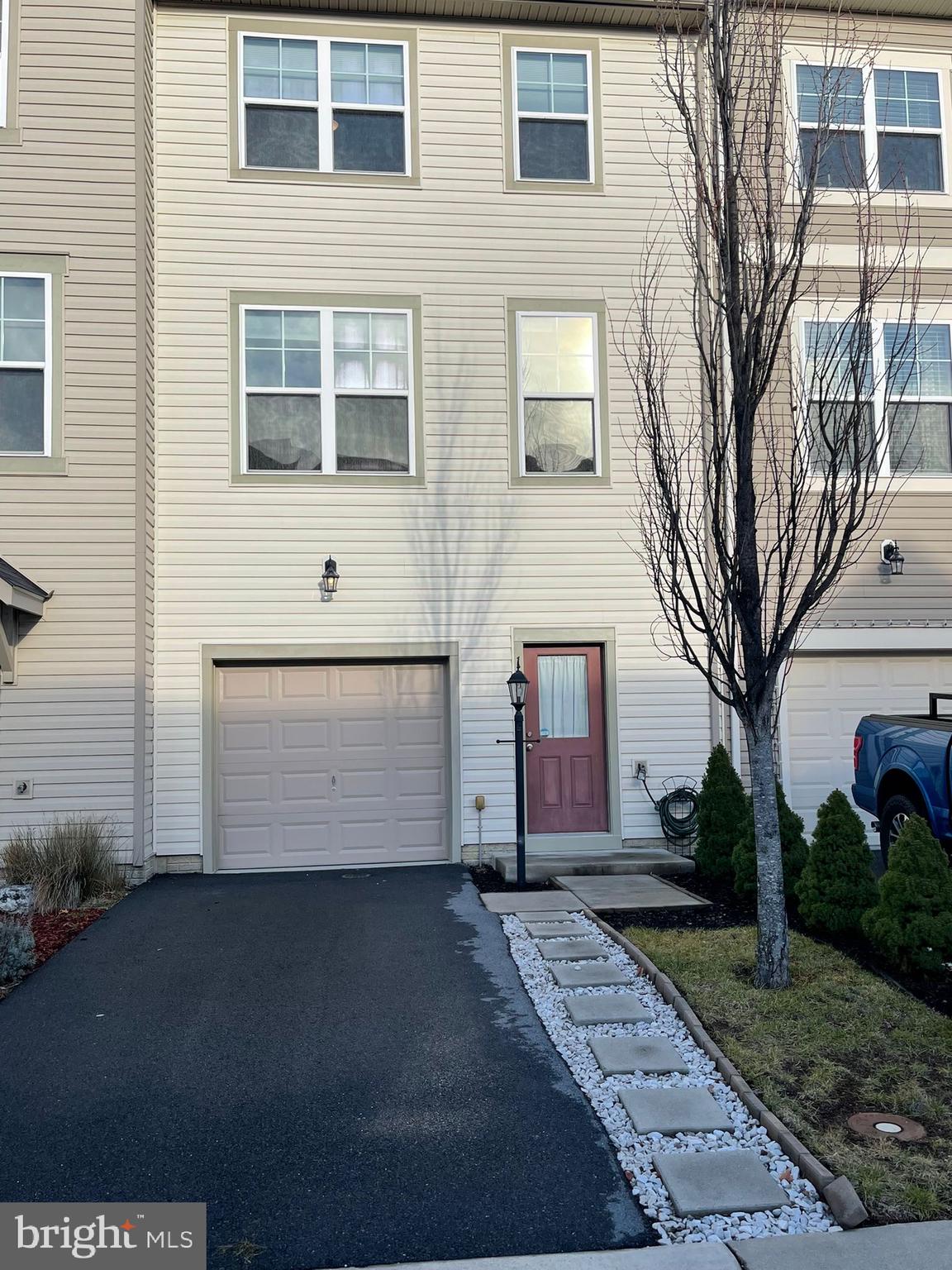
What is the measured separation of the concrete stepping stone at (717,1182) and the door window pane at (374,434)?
7435mm

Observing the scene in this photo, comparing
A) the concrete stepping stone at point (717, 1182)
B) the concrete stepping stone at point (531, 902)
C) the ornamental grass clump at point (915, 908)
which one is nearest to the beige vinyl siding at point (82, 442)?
the concrete stepping stone at point (531, 902)

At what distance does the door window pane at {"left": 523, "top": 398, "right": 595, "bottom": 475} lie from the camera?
10.4 meters

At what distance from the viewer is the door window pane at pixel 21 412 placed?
30.6 ft

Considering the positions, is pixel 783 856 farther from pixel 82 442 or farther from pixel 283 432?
pixel 82 442

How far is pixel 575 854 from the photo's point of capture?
9.95m

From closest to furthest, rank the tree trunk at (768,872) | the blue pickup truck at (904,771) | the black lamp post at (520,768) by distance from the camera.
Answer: the tree trunk at (768,872) → the blue pickup truck at (904,771) → the black lamp post at (520,768)

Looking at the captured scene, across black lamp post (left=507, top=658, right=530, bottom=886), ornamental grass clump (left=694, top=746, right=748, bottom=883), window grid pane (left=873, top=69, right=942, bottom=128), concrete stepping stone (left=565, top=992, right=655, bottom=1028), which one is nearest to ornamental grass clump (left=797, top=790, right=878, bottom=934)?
ornamental grass clump (left=694, top=746, right=748, bottom=883)

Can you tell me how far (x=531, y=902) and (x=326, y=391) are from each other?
16.8 feet

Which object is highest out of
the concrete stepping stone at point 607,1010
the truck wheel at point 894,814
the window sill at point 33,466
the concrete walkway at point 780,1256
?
the window sill at point 33,466

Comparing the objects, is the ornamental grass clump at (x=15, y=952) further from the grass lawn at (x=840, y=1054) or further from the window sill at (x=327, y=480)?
the window sill at (x=327, y=480)

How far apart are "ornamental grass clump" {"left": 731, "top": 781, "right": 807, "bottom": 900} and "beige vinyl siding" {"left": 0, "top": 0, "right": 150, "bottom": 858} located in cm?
510

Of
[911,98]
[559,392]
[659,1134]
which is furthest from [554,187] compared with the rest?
[659,1134]

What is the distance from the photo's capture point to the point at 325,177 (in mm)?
10281

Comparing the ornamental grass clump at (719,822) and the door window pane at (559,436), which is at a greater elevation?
the door window pane at (559,436)
